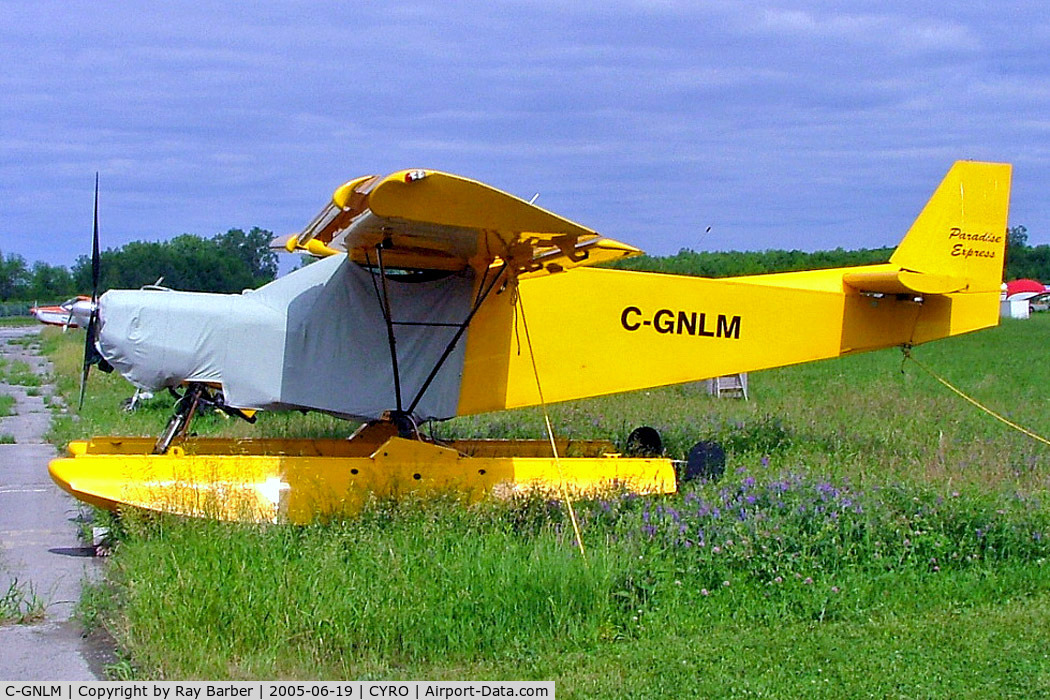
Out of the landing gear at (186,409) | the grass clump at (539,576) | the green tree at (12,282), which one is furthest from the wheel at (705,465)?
the green tree at (12,282)

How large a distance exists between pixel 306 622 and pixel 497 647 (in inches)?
36.4

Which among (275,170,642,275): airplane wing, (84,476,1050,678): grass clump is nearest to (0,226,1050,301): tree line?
(275,170,642,275): airplane wing

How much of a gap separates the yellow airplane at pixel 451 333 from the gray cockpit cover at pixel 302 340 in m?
0.01

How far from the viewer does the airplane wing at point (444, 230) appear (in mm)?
6016

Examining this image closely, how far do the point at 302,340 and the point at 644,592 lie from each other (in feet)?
11.6

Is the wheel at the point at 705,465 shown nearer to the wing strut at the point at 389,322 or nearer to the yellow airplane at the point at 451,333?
the yellow airplane at the point at 451,333

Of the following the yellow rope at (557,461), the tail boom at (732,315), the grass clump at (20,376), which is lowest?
the grass clump at (20,376)

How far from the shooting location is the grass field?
482 cm

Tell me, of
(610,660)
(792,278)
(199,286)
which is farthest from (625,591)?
(199,286)

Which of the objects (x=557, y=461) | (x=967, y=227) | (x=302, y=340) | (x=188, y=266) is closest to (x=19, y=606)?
(x=302, y=340)

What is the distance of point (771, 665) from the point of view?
190 inches

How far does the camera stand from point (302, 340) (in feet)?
26.4

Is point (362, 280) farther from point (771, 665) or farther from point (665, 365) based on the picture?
point (771, 665)

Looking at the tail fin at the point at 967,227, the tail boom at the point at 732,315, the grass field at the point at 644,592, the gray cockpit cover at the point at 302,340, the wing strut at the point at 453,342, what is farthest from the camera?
the tail fin at the point at 967,227
